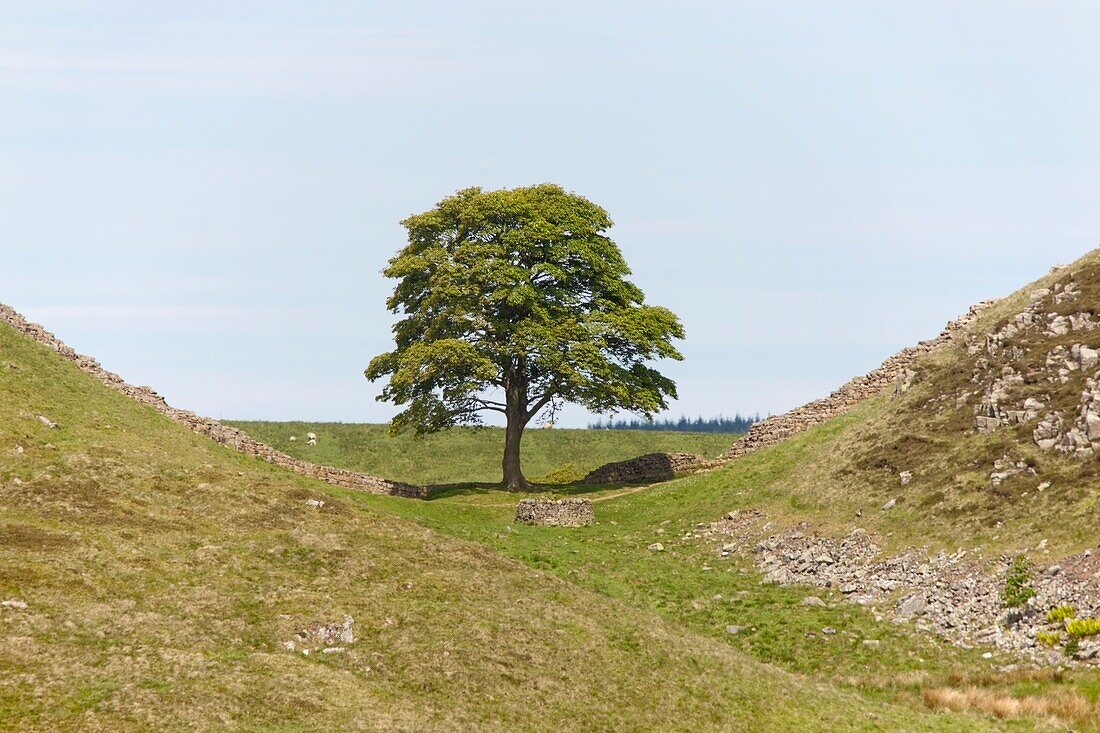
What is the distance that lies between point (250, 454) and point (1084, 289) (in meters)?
47.9

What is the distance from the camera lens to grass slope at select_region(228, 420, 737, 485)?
315 ft

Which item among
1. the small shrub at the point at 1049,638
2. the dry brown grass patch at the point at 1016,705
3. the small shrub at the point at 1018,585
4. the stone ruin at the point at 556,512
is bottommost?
the dry brown grass patch at the point at 1016,705

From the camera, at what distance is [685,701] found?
32219 mm

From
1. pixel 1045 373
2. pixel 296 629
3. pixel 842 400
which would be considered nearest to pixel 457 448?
pixel 842 400

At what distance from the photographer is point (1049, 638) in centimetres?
3706

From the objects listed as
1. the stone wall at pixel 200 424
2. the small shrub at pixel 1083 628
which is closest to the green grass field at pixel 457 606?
the small shrub at pixel 1083 628

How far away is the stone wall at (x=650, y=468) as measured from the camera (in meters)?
77.6

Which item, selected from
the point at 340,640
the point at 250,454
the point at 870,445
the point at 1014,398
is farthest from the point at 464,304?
the point at 340,640

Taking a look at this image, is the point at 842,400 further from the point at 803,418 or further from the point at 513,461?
the point at 513,461

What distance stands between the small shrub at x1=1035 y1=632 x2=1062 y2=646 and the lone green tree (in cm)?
3701

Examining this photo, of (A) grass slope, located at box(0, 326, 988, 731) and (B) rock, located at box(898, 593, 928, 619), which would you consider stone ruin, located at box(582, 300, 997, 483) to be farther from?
(A) grass slope, located at box(0, 326, 988, 731)

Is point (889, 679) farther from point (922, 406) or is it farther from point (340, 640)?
point (922, 406)

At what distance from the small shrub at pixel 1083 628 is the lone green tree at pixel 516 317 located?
37.7 meters

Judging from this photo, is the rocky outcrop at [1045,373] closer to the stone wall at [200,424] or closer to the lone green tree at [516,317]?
the lone green tree at [516,317]
